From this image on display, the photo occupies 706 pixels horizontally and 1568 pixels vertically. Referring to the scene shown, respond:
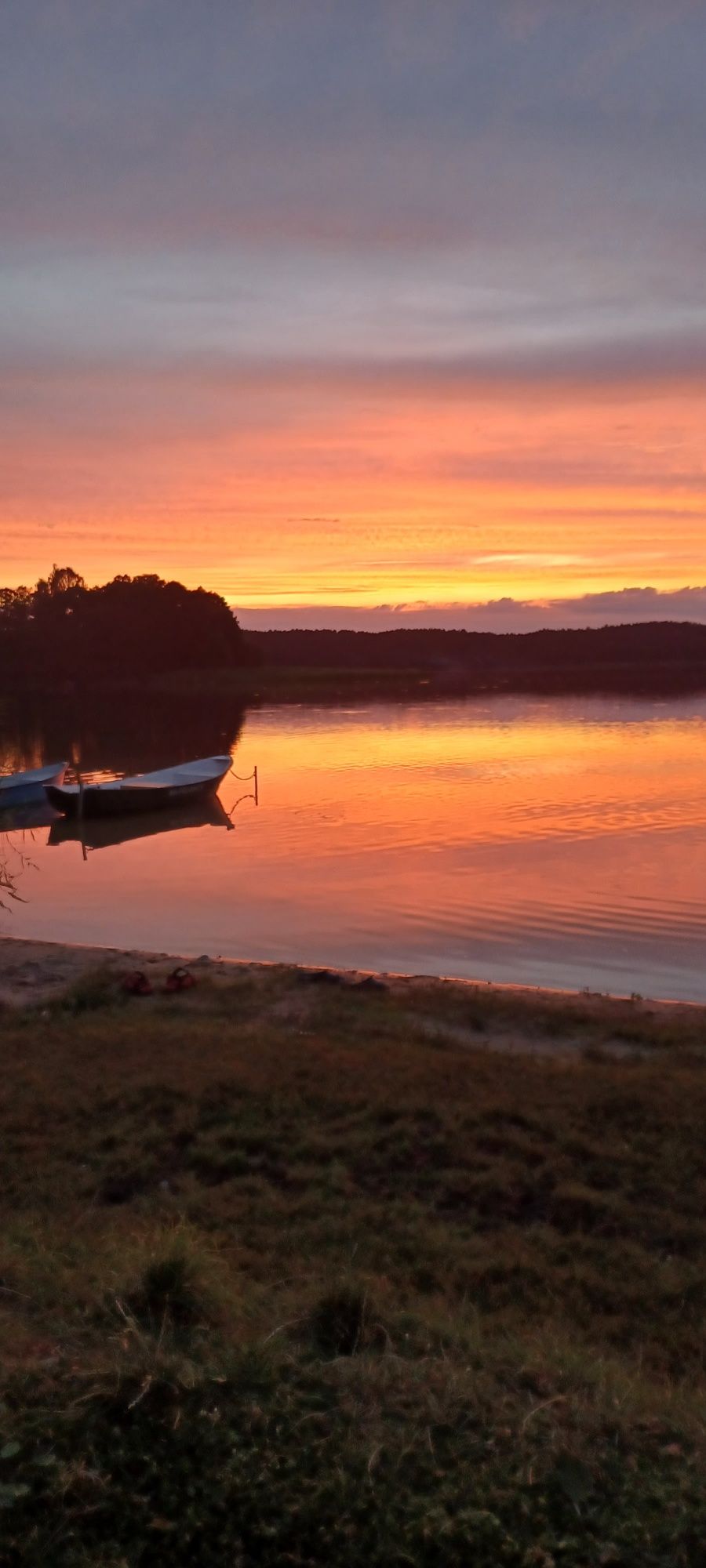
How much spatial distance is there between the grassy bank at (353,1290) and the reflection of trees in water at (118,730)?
31.9 metres

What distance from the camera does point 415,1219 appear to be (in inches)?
229

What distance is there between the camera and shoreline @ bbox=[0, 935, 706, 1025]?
36.4 feet

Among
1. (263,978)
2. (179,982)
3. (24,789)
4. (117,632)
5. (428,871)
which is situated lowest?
(428,871)

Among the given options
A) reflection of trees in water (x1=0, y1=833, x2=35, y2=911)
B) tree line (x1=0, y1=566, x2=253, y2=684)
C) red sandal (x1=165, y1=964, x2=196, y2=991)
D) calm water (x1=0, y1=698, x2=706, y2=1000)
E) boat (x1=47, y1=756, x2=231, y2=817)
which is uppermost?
tree line (x1=0, y1=566, x2=253, y2=684)

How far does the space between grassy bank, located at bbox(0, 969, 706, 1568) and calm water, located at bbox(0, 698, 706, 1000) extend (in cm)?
457

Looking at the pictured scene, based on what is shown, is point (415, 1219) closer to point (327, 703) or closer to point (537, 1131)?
point (537, 1131)

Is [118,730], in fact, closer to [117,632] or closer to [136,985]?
[117,632]

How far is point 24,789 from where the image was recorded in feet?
105

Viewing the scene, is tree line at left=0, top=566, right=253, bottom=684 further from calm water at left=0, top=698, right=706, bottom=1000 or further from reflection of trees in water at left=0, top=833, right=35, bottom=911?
reflection of trees in water at left=0, top=833, right=35, bottom=911

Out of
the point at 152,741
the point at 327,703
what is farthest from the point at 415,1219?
the point at 327,703

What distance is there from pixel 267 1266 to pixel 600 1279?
1.51m

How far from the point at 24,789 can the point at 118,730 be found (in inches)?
1013

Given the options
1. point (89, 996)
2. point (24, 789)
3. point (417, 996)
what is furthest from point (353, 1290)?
point (24, 789)

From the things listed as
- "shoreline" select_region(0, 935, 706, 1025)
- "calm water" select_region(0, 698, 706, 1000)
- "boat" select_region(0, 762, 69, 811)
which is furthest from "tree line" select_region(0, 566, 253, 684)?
"shoreline" select_region(0, 935, 706, 1025)
